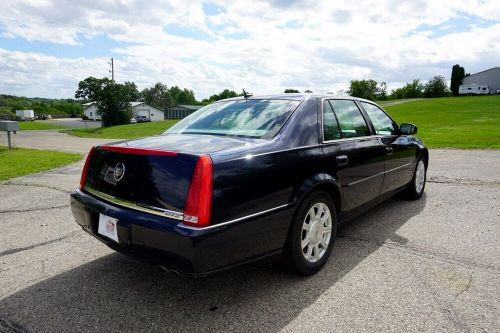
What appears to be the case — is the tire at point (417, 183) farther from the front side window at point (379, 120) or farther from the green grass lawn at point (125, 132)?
the green grass lawn at point (125, 132)

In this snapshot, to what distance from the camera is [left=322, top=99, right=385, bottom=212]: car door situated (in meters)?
3.53

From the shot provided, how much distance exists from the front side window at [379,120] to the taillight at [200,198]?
276cm

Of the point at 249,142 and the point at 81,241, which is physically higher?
the point at 249,142

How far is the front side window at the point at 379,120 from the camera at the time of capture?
15.0 ft

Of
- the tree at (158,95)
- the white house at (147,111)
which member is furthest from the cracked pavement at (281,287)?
the tree at (158,95)

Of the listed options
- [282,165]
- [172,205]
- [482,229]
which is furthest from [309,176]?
[482,229]

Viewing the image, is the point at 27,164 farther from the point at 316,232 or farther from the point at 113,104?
the point at 113,104

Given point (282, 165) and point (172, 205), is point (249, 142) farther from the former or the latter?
point (172, 205)

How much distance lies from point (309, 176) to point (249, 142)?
1.95ft

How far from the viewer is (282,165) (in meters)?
2.88

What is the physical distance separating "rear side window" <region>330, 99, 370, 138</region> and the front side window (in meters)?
0.29

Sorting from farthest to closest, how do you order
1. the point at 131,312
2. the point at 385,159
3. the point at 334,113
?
1. the point at 385,159
2. the point at 334,113
3. the point at 131,312

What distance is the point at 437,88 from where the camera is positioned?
92.4 m

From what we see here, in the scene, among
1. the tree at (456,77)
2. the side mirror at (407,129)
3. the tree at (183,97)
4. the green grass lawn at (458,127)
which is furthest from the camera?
the tree at (183,97)
